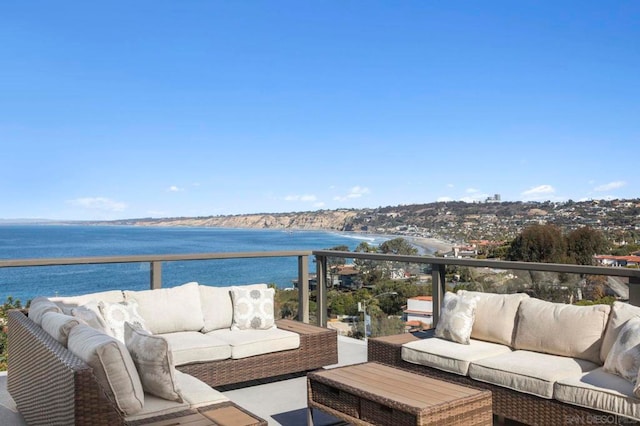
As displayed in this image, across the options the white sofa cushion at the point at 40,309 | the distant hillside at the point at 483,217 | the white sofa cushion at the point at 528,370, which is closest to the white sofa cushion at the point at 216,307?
the white sofa cushion at the point at 40,309

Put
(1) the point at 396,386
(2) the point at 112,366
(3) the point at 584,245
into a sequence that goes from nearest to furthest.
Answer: (2) the point at 112,366
(1) the point at 396,386
(3) the point at 584,245

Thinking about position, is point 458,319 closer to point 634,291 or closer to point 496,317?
point 496,317

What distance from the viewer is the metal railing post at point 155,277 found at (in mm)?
5400

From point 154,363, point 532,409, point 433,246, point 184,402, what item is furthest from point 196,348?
point 433,246

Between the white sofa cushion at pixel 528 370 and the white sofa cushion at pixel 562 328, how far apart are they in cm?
6

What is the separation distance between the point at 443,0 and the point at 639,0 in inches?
254

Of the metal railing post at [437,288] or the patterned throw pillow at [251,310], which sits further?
the metal railing post at [437,288]

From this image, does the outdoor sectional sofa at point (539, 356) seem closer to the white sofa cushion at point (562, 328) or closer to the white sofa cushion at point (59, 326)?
the white sofa cushion at point (562, 328)

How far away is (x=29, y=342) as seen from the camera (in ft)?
10.1

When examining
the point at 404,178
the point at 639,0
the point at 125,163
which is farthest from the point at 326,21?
the point at 125,163

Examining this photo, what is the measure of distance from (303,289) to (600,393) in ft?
13.1

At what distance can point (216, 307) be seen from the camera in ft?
16.2

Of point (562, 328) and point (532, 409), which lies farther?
point (562, 328)

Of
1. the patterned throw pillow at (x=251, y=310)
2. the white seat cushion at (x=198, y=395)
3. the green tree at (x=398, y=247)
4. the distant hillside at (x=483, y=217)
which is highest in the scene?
the distant hillside at (x=483, y=217)
